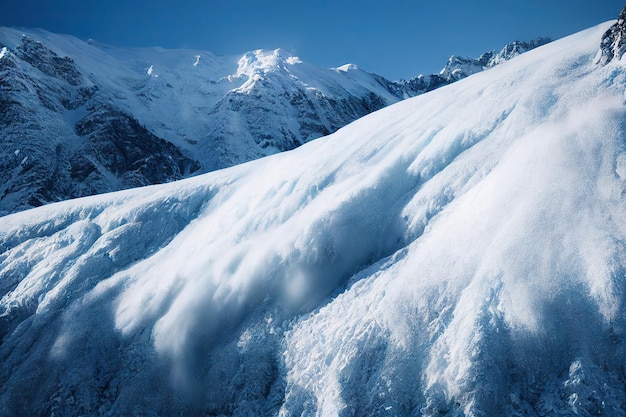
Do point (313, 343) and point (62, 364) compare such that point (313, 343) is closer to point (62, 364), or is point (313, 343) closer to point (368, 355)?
point (368, 355)

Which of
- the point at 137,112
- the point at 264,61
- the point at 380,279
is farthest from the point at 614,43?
the point at 264,61

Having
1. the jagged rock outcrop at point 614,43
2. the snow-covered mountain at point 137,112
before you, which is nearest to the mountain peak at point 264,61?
the snow-covered mountain at point 137,112

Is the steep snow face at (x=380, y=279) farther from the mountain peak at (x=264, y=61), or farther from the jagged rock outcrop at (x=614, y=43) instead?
the mountain peak at (x=264, y=61)

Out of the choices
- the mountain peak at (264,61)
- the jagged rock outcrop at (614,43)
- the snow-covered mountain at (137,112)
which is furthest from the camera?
the mountain peak at (264,61)

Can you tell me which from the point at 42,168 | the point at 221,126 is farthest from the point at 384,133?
the point at 221,126

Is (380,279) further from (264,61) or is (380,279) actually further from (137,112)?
(264,61)
